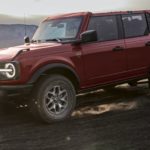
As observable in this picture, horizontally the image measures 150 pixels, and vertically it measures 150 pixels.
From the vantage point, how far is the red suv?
22.1 ft

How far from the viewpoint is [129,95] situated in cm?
936

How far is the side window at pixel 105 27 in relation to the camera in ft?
26.0

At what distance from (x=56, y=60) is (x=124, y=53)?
165 centimetres

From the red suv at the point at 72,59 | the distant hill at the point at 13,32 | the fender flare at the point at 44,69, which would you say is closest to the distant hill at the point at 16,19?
the distant hill at the point at 13,32

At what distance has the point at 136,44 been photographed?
838 cm

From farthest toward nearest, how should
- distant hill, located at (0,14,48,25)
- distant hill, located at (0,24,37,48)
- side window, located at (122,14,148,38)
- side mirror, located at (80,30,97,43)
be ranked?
distant hill, located at (0,14,48,25), distant hill, located at (0,24,37,48), side window, located at (122,14,148,38), side mirror, located at (80,30,97,43)

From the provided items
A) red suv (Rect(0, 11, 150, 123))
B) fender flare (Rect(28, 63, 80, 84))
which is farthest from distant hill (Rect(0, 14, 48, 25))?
fender flare (Rect(28, 63, 80, 84))

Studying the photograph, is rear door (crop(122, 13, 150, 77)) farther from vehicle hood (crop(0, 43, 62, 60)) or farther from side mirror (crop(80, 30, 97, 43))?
vehicle hood (crop(0, 43, 62, 60))

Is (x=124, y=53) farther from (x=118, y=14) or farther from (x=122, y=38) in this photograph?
(x=118, y=14)

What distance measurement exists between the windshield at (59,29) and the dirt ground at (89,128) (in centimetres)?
135

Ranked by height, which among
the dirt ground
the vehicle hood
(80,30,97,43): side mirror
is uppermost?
(80,30,97,43): side mirror

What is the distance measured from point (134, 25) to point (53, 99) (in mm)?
2549

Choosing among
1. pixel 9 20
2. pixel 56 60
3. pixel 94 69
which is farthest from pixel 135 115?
pixel 9 20

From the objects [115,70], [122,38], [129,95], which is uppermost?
[122,38]
